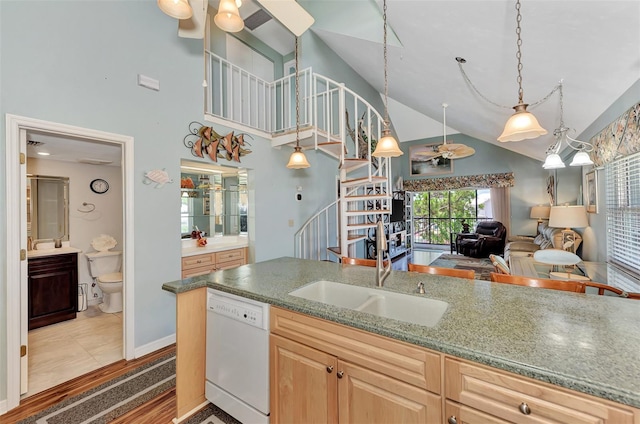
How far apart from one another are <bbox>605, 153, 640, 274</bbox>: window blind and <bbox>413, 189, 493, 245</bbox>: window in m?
6.42

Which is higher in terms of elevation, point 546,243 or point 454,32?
point 454,32

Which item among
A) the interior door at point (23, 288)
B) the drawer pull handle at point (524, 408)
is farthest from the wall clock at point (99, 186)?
the drawer pull handle at point (524, 408)

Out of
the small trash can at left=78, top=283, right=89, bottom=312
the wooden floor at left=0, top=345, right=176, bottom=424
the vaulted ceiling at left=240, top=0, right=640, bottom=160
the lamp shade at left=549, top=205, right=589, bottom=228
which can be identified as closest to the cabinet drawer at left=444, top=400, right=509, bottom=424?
the wooden floor at left=0, top=345, right=176, bottom=424

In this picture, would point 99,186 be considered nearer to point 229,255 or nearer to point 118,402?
point 229,255

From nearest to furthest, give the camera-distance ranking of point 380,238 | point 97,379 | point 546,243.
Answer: point 380,238
point 97,379
point 546,243

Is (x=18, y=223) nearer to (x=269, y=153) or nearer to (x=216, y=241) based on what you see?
(x=216, y=241)

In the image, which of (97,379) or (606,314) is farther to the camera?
(97,379)

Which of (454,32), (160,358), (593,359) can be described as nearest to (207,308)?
(160,358)

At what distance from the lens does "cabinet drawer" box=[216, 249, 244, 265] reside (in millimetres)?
3449

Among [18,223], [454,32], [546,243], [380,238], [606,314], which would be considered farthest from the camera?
[546,243]

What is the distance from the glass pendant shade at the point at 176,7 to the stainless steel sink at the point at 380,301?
1859mm

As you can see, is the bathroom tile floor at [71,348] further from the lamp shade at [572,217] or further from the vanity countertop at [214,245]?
the lamp shade at [572,217]

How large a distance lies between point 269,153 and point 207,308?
8.38 feet

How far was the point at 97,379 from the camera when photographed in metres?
2.16
